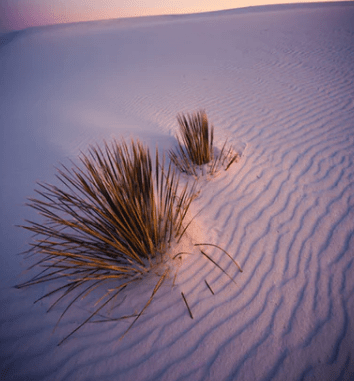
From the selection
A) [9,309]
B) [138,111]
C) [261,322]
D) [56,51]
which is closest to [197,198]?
[261,322]

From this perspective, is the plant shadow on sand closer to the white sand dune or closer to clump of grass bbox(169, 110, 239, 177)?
the white sand dune

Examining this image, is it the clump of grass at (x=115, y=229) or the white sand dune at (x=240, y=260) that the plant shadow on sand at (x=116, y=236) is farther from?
the white sand dune at (x=240, y=260)

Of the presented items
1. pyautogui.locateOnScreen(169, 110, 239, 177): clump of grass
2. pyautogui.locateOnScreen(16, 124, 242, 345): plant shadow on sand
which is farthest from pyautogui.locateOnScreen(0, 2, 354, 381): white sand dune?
pyautogui.locateOnScreen(169, 110, 239, 177): clump of grass

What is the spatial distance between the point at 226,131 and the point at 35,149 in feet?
13.4

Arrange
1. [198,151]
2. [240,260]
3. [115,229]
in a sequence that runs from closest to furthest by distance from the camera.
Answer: [115,229] → [240,260] → [198,151]

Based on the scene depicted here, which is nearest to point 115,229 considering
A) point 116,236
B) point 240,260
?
point 116,236

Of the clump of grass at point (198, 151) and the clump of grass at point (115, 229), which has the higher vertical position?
the clump of grass at point (198, 151)

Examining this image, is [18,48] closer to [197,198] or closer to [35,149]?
[35,149]

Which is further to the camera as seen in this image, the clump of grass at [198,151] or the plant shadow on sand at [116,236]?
the clump of grass at [198,151]

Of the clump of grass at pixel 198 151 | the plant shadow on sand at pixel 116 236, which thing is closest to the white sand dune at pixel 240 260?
the plant shadow on sand at pixel 116 236

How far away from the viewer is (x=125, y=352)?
133 cm

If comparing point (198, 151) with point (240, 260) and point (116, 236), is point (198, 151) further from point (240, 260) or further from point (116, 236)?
point (116, 236)

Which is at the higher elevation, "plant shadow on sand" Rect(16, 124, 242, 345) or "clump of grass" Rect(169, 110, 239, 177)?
"clump of grass" Rect(169, 110, 239, 177)

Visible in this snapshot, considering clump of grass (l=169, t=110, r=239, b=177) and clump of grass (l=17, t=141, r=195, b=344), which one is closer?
clump of grass (l=17, t=141, r=195, b=344)
